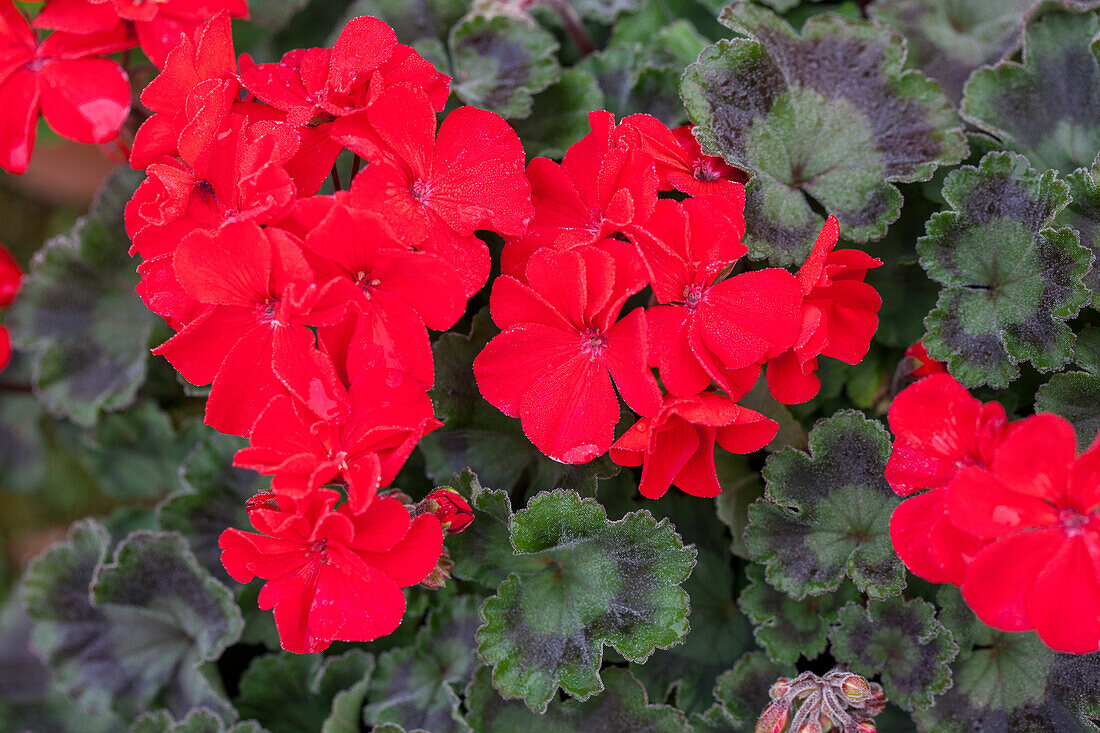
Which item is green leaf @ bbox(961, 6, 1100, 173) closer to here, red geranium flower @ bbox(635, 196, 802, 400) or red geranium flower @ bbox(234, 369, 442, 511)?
red geranium flower @ bbox(635, 196, 802, 400)

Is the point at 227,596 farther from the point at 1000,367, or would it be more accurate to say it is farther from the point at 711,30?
the point at 711,30

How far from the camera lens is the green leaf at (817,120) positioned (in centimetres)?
98

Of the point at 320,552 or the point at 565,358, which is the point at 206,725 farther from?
the point at 565,358

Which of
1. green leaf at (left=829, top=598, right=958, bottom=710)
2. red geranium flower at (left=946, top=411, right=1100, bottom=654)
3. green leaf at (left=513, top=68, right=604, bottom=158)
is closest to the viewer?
red geranium flower at (left=946, top=411, right=1100, bottom=654)

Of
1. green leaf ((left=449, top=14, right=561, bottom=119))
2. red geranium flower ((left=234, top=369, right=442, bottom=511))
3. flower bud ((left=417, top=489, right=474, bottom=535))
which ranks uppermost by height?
green leaf ((left=449, top=14, right=561, bottom=119))

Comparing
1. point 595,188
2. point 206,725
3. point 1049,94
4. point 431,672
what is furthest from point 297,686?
point 1049,94

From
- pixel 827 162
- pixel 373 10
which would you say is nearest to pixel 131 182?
pixel 373 10

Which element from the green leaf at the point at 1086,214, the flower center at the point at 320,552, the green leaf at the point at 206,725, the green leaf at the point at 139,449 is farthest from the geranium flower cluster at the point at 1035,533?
the green leaf at the point at 139,449

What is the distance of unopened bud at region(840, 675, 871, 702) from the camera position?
2.71 ft

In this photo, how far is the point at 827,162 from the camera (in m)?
1.04

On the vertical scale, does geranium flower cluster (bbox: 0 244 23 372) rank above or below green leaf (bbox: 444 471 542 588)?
above

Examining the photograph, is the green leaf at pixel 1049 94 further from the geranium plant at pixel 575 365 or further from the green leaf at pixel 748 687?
the green leaf at pixel 748 687

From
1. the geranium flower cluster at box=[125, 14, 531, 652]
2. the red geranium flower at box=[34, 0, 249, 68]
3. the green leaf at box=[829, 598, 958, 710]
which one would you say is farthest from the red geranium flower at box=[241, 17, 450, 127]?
the green leaf at box=[829, 598, 958, 710]

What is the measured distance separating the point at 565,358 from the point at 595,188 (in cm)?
20
